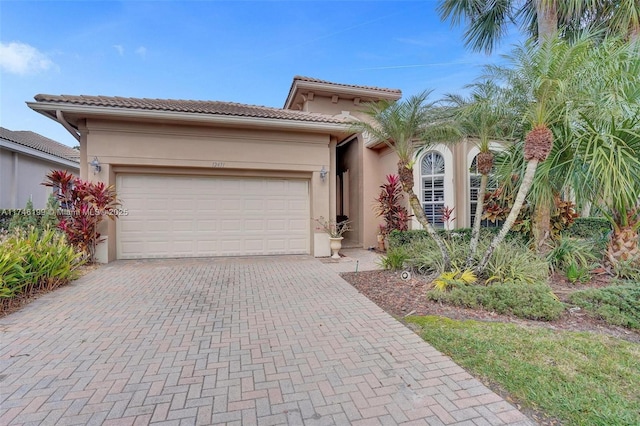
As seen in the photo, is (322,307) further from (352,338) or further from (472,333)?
(472,333)

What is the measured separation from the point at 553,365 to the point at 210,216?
8.65 metres

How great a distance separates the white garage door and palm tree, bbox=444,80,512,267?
17.5ft

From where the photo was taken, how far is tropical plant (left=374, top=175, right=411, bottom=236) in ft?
32.2

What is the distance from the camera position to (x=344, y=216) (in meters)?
13.9

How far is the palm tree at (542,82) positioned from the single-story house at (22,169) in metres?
16.5

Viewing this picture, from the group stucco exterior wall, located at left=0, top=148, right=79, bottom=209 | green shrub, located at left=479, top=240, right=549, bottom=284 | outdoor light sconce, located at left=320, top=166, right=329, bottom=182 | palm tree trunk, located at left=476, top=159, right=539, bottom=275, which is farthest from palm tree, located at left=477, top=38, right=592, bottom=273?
stucco exterior wall, located at left=0, top=148, right=79, bottom=209

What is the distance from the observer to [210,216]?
922 centimetres

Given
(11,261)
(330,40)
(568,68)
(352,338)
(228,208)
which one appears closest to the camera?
(352,338)

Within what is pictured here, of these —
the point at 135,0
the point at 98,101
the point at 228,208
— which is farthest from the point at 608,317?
the point at 135,0

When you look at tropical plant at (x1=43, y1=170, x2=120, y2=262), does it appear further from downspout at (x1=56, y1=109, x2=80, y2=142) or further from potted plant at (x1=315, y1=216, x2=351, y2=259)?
potted plant at (x1=315, y1=216, x2=351, y2=259)

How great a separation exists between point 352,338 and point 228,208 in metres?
6.83

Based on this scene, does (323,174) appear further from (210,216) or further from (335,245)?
(210,216)

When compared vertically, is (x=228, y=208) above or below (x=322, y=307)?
above

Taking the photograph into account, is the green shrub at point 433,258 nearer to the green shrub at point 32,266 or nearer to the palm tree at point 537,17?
the palm tree at point 537,17
